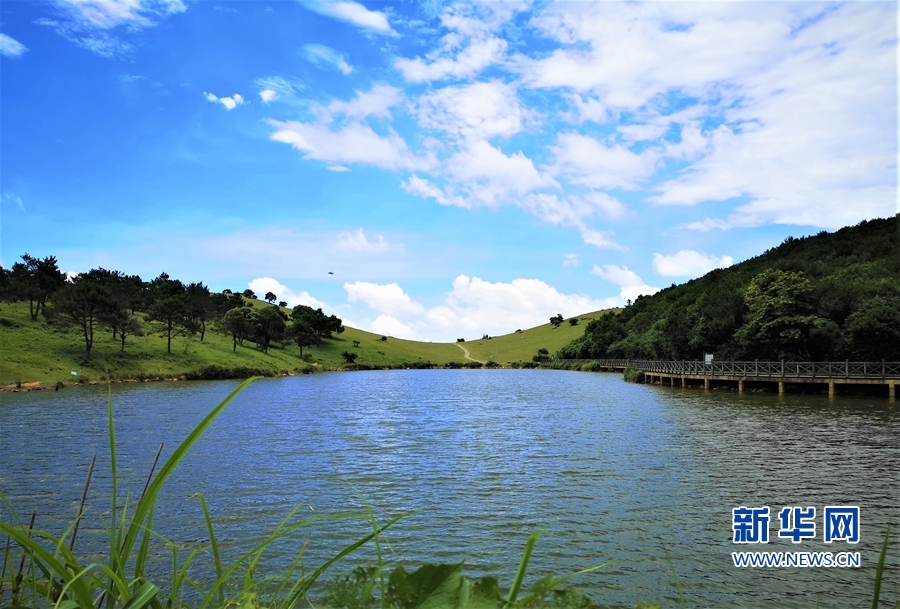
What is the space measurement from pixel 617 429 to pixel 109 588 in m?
23.4

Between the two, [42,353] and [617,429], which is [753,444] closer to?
[617,429]

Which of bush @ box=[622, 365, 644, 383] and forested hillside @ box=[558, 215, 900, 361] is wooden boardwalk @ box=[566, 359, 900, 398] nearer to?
forested hillside @ box=[558, 215, 900, 361]

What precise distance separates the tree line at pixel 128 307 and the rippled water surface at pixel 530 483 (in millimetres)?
30699

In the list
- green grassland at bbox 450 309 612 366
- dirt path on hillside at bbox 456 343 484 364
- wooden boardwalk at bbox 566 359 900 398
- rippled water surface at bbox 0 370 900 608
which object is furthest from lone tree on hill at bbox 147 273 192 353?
green grassland at bbox 450 309 612 366

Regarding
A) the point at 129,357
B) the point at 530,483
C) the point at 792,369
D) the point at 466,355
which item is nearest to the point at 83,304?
the point at 129,357

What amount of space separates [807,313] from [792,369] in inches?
179

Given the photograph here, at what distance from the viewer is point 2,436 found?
2114cm

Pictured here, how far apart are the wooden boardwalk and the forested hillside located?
5.95 ft

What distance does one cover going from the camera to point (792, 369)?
4312cm

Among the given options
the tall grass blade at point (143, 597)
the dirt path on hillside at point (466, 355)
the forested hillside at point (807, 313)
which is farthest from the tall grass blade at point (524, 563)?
the dirt path on hillside at point (466, 355)

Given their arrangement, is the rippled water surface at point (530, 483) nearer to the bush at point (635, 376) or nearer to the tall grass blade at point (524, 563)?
the tall grass blade at point (524, 563)

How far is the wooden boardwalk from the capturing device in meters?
35.8

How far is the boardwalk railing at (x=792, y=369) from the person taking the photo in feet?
119

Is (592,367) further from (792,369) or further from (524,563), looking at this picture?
(524,563)
